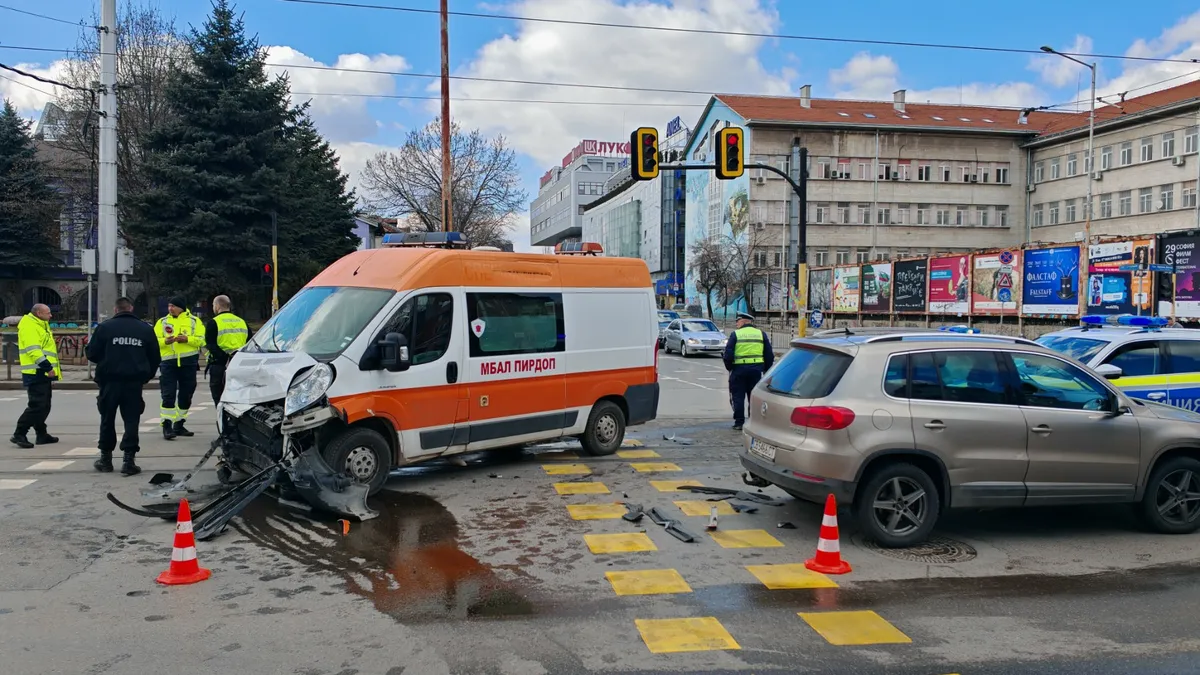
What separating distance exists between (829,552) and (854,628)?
107 cm

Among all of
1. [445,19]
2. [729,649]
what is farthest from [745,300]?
[729,649]

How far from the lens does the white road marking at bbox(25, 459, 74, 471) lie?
9.12 metres

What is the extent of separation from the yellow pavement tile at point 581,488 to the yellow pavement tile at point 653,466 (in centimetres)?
93

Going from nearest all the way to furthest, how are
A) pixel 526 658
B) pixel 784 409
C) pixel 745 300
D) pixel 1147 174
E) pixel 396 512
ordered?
pixel 526 658, pixel 784 409, pixel 396 512, pixel 1147 174, pixel 745 300

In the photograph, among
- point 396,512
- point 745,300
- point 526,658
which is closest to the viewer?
point 526,658

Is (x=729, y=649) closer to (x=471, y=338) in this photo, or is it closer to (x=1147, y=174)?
(x=471, y=338)

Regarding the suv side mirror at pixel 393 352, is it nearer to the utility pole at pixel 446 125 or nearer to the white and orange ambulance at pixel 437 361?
the white and orange ambulance at pixel 437 361

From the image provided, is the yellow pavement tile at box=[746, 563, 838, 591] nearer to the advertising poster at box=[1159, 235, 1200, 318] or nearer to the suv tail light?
the suv tail light

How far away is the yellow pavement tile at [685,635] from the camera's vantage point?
4.61 metres

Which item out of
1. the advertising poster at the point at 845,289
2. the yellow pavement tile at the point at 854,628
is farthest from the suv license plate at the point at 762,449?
the advertising poster at the point at 845,289

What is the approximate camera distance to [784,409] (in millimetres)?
6773

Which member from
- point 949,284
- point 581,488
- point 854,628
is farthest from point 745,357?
point 949,284

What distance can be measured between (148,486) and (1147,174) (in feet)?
196

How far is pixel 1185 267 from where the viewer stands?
2648 centimetres
